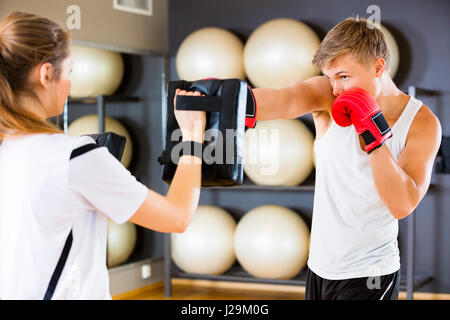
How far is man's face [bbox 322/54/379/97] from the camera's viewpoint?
1.94m

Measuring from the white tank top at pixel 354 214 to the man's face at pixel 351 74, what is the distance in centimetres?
15

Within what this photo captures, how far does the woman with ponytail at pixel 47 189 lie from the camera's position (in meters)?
1.20

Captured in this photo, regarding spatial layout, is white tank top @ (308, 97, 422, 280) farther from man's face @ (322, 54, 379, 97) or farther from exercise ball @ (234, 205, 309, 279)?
exercise ball @ (234, 205, 309, 279)

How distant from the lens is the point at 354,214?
6.55 ft

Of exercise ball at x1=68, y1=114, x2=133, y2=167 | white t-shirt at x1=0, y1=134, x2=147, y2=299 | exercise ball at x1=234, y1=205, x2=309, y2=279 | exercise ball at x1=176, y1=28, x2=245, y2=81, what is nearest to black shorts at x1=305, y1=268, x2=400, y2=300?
white t-shirt at x1=0, y1=134, x2=147, y2=299

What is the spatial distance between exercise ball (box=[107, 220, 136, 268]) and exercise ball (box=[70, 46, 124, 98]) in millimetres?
985

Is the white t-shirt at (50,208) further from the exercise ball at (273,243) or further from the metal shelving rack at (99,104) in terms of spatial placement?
the metal shelving rack at (99,104)

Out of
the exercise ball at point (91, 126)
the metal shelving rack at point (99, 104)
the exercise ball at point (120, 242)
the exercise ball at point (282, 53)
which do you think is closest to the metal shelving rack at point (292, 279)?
the exercise ball at point (120, 242)

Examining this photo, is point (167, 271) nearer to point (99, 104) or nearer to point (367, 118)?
point (99, 104)

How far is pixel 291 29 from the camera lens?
392cm

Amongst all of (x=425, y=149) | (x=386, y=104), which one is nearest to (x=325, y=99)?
(x=386, y=104)
